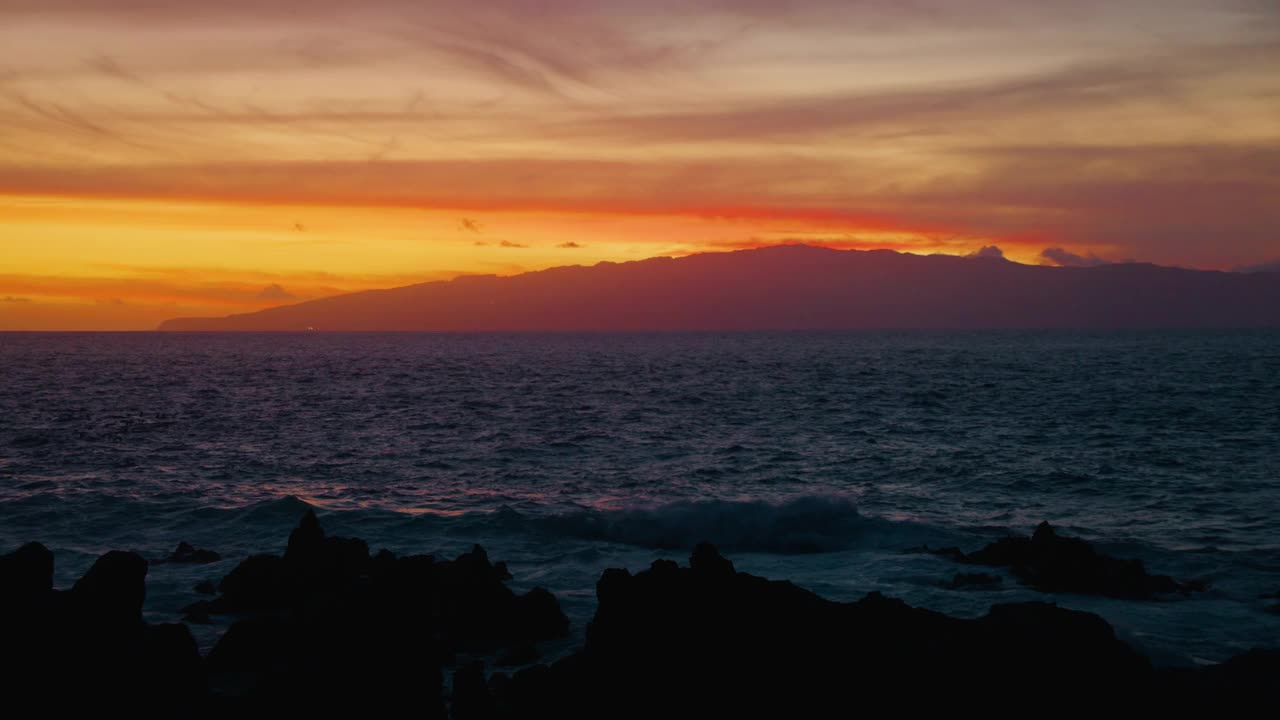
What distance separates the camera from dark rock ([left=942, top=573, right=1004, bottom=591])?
72.7 ft

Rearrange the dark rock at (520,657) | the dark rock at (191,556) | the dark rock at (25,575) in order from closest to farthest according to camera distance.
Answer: the dark rock at (25,575)
the dark rock at (520,657)
the dark rock at (191,556)

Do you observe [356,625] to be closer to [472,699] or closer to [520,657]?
[472,699]

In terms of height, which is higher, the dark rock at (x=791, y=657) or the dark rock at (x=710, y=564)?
the dark rock at (x=710, y=564)

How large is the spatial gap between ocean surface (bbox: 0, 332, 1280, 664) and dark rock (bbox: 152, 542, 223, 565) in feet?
1.75

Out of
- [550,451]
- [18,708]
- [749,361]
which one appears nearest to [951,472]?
[550,451]

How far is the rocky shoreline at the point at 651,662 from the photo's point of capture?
1248 centimetres

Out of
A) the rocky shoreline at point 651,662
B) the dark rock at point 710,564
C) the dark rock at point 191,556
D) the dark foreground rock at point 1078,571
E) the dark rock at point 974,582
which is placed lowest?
the dark rock at point 191,556

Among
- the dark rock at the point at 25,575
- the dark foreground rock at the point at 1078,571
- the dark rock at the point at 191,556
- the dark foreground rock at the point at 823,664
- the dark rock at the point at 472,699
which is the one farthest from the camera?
the dark rock at the point at 191,556

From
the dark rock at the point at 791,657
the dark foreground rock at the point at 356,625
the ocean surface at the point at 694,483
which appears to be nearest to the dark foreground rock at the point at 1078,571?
the ocean surface at the point at 694,483

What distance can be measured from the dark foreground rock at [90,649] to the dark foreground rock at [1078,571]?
18.1m

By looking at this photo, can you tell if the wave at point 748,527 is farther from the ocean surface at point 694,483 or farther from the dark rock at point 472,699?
the dark rock at point 472,699

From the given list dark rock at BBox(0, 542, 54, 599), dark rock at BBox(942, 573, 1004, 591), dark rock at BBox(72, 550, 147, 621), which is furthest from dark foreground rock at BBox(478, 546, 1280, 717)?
dark rock at BBox(942, 573, 1004, 591)

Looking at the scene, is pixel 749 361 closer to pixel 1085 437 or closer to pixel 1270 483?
pixel 1085 437

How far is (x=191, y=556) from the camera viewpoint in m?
25.4
